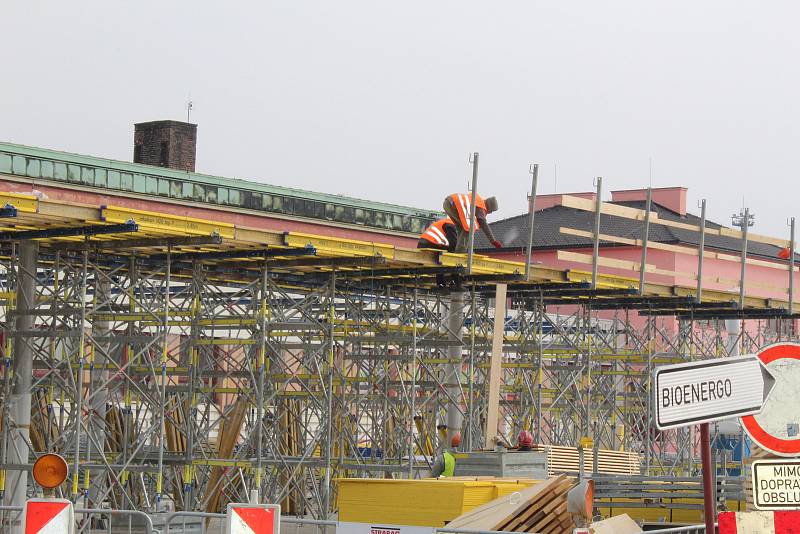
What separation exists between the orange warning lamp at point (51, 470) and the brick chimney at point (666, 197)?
184 feet

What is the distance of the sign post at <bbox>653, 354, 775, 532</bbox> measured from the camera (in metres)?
6.48

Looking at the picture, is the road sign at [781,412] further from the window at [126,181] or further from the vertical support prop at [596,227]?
the window at [126,181]

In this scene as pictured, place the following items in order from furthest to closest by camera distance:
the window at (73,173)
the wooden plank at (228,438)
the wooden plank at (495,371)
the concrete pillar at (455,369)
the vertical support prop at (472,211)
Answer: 1. the window at (73,173)
2. the concrete pillar at (455,369)
3. the wooden plank at (228,438)
4. the vertical support prop at (472,211)
5. the wooden plank at (495,371)

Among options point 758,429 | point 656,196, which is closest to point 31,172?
point 656,196

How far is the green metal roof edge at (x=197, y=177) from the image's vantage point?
170 ft

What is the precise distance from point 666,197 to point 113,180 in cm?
2685

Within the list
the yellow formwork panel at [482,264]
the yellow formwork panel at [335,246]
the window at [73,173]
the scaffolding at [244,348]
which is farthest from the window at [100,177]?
the yellow formwork panel at [335,246]

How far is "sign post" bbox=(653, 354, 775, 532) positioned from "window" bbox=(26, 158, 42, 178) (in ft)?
151

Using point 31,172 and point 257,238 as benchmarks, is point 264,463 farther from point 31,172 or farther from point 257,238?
point 31,172

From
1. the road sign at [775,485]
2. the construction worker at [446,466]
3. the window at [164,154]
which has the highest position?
the window at [164,154]

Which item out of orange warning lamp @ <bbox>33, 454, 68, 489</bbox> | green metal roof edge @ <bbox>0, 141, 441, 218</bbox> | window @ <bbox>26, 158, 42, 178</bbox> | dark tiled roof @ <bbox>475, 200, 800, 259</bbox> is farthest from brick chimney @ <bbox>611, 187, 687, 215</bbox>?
orange warning lamp @ <bbox>33, 454, 68, 489</bbox>

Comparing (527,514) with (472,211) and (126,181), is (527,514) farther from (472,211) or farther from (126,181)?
(126,181)

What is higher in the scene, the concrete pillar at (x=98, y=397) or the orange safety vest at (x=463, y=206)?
the orange safety vest at (x=463, y=206)

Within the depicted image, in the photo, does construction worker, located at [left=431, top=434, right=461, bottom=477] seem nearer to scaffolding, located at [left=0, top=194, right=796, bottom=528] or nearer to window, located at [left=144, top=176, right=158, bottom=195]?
scaffolding, located at [left=0, top=194, right=796, bottom=528]
